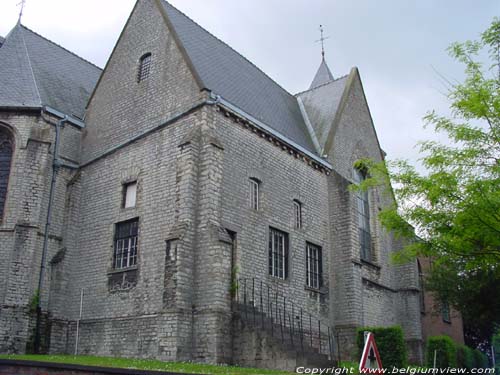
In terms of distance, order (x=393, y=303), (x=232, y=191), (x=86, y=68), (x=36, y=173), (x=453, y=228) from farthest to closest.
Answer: (x=86, y=68), (x=393, y=303), (x=36, y=173), (x=232, y=191), (x=453, y=228)

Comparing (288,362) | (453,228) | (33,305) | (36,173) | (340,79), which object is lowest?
(288,362)

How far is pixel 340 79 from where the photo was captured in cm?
2730

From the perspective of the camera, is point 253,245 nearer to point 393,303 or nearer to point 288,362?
point 288,362

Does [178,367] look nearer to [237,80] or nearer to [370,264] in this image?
[237,80]

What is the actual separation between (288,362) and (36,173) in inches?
A: 434

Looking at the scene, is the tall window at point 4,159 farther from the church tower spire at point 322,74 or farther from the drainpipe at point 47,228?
the church tower spire at point 322,74

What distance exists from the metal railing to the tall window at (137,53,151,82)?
8.71 m

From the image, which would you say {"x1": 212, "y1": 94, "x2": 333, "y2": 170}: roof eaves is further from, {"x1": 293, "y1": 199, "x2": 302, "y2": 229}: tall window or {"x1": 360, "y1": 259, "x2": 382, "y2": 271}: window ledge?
{"x1": 360, "y1": 259, "x2": 382, "y2": 271}: window ledge

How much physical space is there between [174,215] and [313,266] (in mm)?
6479

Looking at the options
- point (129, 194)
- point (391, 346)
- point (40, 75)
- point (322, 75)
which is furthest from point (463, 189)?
point (322, 75)

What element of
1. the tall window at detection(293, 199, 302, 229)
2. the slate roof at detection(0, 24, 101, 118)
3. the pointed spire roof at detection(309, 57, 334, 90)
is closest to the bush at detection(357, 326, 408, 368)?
the tall window at detection(293, 199, 302, 229)

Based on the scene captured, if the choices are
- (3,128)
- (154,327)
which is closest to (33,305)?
(154,327)

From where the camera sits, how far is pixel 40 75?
2225cm

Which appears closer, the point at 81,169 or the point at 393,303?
the point at 81,169
